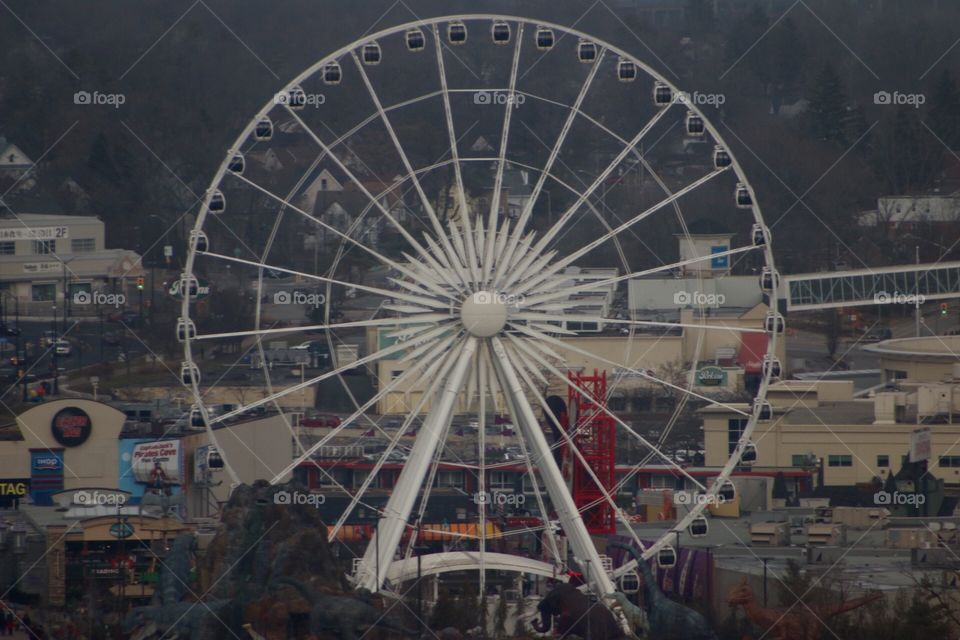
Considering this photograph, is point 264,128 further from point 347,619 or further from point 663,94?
point 347,619

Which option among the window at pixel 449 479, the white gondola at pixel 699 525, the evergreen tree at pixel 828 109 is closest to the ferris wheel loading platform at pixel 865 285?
the window at pixel 449 479

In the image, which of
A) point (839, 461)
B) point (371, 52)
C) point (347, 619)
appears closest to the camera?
point (347, 619)

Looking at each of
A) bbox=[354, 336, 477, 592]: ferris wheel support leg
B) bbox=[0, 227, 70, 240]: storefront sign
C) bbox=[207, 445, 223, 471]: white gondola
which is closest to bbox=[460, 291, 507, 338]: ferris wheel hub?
bbox=[354, 336, 477, 592]: ferris wheel support leg

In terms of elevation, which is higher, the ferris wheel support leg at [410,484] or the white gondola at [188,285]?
the white gondola at [188,285]

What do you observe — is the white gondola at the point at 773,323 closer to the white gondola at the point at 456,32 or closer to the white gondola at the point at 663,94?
the white gondola at the point at 663,94

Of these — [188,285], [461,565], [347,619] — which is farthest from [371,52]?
[347,619]

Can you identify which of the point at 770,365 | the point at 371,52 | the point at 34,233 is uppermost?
the point at 34,233

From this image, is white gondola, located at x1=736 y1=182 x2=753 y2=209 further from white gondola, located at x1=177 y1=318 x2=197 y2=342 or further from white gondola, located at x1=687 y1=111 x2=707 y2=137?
white gondola, located at x1=177 y1=318 x2=197 y2=342
